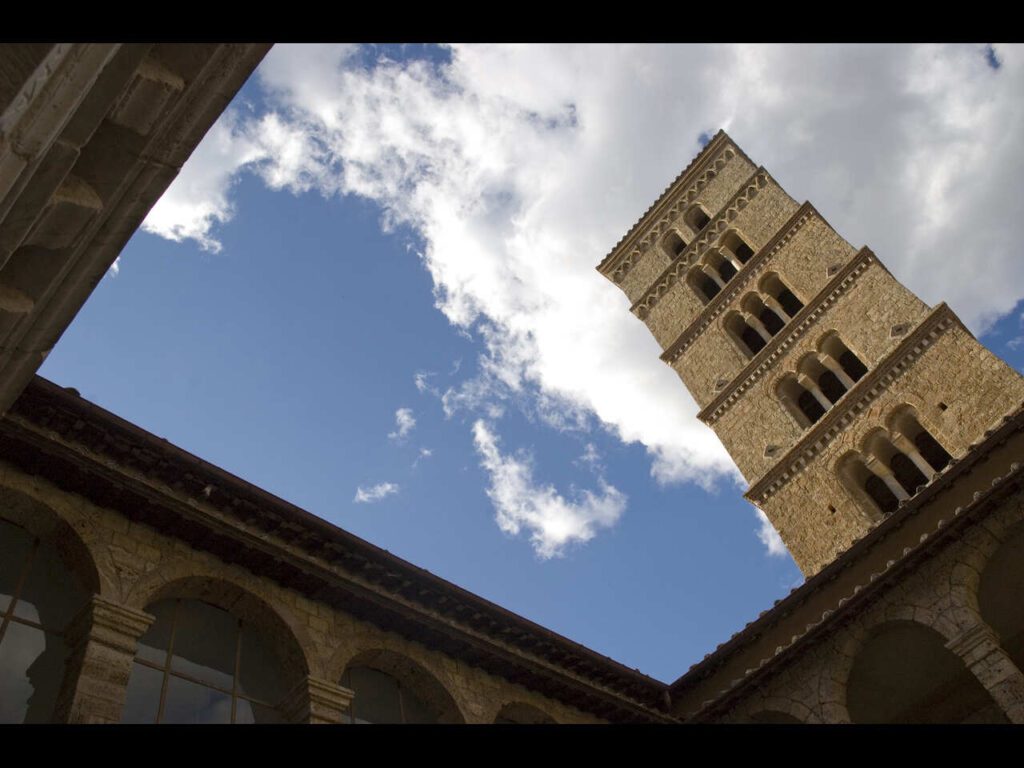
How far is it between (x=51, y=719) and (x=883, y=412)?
18306 mm

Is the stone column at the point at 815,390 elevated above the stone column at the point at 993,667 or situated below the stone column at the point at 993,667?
above

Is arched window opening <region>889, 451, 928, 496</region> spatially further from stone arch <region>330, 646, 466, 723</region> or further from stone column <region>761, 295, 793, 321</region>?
stone arch <region>330, 646, 466, 723</region>

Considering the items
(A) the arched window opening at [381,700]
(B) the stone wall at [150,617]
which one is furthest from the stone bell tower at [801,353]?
(B) the stone wall at [150,617]

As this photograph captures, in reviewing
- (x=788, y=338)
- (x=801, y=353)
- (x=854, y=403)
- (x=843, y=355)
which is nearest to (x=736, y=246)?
(x=788, y=338)

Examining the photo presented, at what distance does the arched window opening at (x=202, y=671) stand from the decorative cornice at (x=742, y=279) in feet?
62.5

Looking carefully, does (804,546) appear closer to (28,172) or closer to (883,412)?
(883,412)

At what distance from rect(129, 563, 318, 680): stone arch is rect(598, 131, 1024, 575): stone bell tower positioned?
11.2 meters

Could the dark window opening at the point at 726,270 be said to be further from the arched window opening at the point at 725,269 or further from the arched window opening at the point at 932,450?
the arched window opening at the point at 932,450

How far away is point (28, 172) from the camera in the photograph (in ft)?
11.7

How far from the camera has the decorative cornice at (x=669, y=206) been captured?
99.4 ft

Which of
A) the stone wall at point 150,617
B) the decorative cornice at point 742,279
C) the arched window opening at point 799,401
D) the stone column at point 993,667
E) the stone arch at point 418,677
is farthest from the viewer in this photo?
the decorative cornice at point 742,279

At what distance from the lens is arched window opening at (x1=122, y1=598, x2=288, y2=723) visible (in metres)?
8.88

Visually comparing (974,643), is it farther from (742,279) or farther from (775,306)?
(742,279)

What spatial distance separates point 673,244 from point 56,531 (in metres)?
24.5
